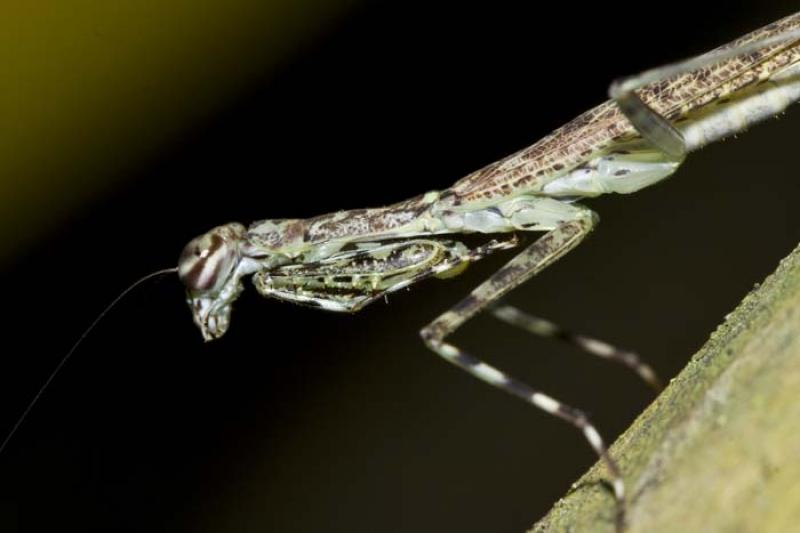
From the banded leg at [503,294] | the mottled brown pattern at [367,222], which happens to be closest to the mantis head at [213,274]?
the mottled brown pattern at [367,222]

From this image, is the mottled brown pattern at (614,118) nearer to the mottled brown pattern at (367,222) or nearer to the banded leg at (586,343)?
the mottled brown pattern at (367,222)

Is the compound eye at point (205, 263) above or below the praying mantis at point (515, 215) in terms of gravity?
above

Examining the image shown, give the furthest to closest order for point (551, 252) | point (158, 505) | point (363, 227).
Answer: point (158, 505) → point (363, 227) → point (551, 252)

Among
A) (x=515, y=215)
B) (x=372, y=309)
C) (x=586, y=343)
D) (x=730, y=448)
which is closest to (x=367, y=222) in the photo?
(x=515, y=215)

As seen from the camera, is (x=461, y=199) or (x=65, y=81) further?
(x=65, y=81)

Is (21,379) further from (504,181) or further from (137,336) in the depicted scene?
(504,181)

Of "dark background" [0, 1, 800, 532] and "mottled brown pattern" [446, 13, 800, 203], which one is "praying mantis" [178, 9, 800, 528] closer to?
"mottled brown pattern" [446, 13, 800, 203]

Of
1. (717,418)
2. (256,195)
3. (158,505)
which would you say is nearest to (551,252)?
(717,418)
